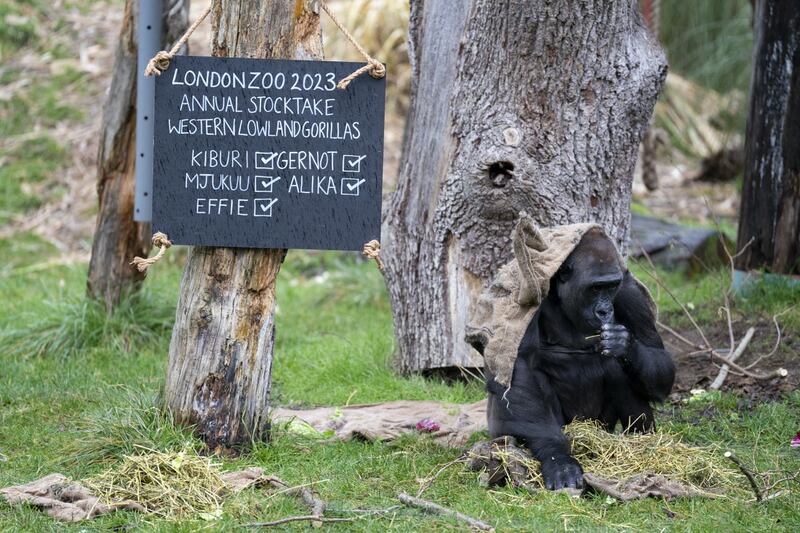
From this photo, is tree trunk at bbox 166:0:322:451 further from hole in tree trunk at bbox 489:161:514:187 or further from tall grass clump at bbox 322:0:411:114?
tall grass clump at bbox 322:0:411:114

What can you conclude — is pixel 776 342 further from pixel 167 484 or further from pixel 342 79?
pixel 167 484

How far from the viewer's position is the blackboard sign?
3922 millimetres

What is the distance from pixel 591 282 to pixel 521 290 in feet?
0.88

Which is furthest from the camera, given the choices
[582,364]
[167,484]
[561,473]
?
[582,364]

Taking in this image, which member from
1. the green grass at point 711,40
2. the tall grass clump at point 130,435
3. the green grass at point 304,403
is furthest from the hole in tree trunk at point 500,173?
the green grass at point 711,40

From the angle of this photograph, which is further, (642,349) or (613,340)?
(642,349)

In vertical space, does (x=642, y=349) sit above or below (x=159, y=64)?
below

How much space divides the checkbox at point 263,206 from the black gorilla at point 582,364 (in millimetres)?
1107

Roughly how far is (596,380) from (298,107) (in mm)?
1636

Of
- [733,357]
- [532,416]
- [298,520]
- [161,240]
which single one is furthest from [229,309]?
[733,357]

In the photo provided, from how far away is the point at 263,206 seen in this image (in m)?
3.96

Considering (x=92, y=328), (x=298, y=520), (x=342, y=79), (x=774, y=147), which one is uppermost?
(x=774, y=147)

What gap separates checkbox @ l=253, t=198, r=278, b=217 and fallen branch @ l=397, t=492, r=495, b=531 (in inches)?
46.4

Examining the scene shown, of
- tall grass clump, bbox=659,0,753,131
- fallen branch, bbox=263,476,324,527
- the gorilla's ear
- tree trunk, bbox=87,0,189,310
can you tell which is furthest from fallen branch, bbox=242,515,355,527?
tall grass clump, bbox=659,0,753,131
